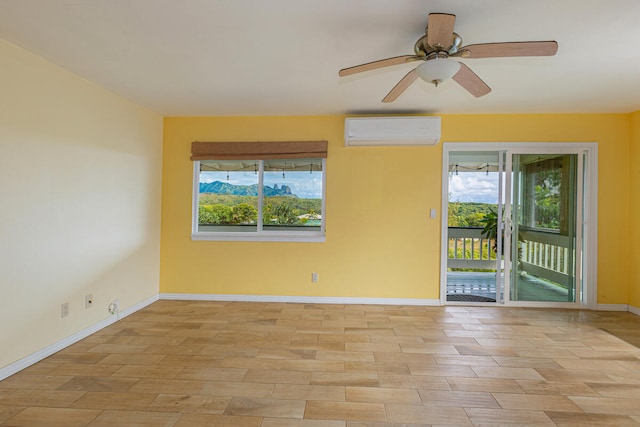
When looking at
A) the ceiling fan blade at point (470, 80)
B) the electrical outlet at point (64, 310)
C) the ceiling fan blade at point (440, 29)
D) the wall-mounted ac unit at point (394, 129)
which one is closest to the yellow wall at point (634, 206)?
the wall-mounted ac unit at point (394, 129)

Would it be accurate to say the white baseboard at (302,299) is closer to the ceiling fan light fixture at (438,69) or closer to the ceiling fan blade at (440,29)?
the ceiling fan light fixture at (438,69)

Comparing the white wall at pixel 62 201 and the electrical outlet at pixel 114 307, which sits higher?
the white wall at pixel 62 201

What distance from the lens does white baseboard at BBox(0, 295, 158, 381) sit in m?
2.21

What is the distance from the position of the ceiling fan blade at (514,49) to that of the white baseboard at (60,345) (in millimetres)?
3501

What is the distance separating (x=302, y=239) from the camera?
3.92 meters

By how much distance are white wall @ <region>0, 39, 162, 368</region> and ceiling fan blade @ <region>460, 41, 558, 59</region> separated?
116 inches

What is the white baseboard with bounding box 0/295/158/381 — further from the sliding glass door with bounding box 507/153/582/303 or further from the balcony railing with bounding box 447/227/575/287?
the balcony railing with bounding box 447/227/575/287

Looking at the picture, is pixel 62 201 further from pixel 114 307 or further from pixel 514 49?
pixel 514 49

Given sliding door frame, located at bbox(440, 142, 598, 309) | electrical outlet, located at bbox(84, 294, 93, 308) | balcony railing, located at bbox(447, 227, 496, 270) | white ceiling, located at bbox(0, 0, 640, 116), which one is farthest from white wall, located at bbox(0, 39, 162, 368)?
balcony railing, located at bbox(447, 227, 496, 270)


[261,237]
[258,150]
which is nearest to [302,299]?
[261,237]

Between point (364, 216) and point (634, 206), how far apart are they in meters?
2.99

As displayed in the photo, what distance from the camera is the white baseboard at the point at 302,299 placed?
3834mm

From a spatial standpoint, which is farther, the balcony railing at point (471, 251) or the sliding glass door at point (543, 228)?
the balcony railing at point (471, 251)

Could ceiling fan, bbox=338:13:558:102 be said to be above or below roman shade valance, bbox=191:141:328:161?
above
